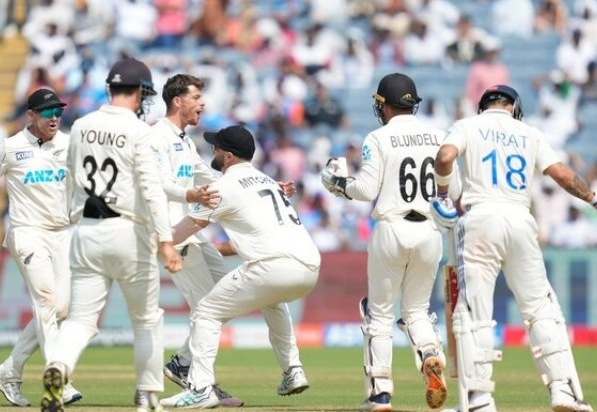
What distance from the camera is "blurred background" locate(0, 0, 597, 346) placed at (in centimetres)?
2402

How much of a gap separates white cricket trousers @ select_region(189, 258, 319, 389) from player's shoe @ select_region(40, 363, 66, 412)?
2007mm

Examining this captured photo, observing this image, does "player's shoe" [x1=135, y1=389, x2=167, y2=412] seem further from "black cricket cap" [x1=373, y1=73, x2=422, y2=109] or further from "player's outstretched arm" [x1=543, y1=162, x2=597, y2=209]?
"player's outstretched arm" [x1=543, y1=162, x2=597, y2=209]

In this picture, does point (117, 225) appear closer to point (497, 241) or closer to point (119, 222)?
point (119, 222)

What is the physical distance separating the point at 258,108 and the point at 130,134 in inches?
664

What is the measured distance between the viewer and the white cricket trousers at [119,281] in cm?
874

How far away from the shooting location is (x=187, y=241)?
1120 centimetres

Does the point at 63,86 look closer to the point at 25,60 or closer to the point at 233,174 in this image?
the point at 25,60

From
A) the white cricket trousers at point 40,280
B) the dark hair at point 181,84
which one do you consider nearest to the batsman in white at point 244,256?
the dark hair at point 181,84

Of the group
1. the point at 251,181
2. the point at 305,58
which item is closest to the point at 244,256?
the point at 251,181

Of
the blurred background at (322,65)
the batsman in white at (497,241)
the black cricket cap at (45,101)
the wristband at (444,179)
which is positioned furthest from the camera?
the blurred background at (322,65)

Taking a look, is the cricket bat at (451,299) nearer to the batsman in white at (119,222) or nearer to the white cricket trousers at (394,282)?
the white cricket trousers at (394,282)

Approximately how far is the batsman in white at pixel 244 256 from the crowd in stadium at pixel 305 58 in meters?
12.4

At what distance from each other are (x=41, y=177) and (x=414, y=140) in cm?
305

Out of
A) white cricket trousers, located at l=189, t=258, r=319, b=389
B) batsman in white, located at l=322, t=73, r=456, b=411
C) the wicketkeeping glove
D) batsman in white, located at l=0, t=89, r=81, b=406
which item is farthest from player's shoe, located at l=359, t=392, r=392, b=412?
batsman in white, located at l=0, t=89, r=81, b=406
